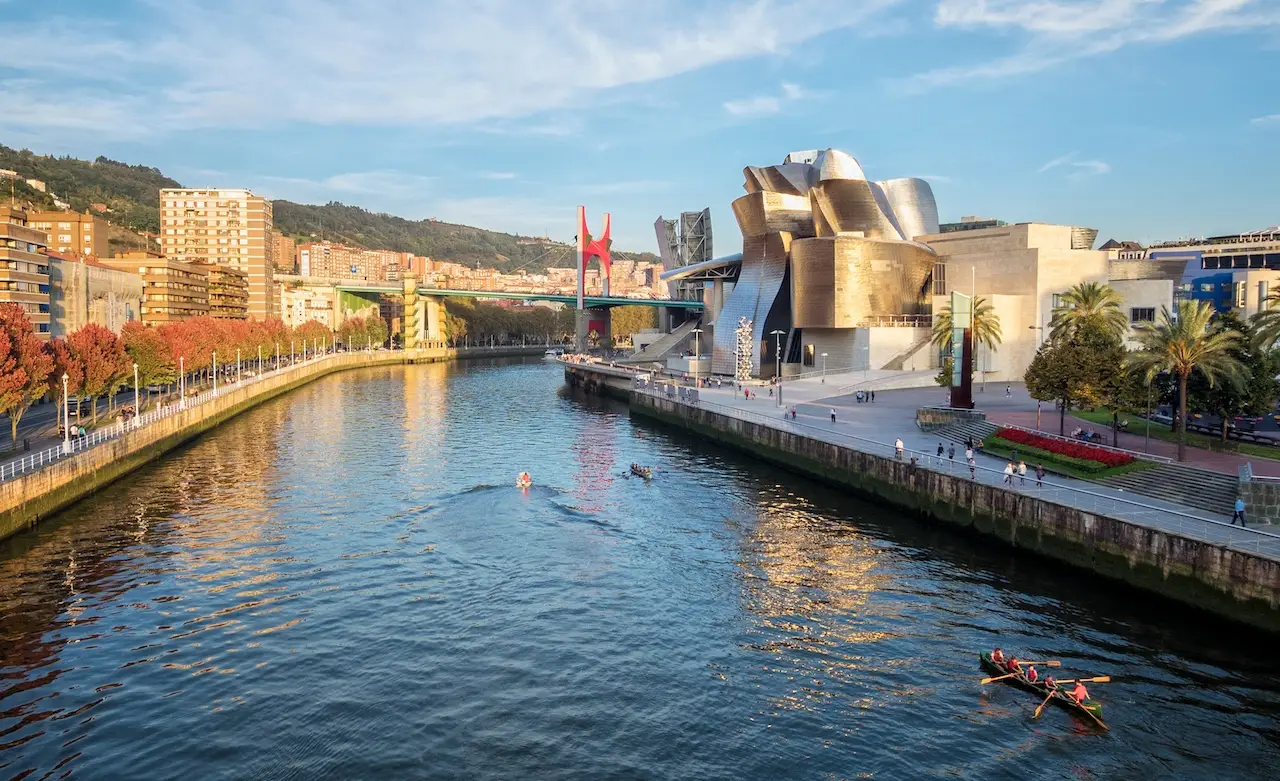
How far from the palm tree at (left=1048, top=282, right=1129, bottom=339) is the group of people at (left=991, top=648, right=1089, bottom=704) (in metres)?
29.3

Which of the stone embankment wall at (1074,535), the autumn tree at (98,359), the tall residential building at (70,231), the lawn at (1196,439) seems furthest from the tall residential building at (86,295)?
the lawn at (1196,439)

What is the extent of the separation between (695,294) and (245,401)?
8804 cm

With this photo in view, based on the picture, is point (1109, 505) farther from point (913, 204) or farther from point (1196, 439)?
point (913, 204)

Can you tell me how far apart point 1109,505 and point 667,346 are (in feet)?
322

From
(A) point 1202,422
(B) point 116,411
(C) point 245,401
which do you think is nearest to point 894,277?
(A) point 1202,422

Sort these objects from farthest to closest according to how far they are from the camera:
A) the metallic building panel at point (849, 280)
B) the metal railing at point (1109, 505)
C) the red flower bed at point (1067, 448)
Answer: the metallic building panel at point (849, 280) < the red flower bed at point (1067, 448) < the metal railing at point (1109, 505)

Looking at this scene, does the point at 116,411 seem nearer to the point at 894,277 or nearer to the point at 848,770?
the point at 848,770

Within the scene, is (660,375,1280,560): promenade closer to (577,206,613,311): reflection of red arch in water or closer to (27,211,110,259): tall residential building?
(577,206,613,311): reflection of red arch in water

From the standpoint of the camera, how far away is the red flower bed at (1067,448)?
31.1 m

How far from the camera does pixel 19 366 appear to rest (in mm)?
37031

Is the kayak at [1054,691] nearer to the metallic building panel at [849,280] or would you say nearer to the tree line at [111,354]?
the tree line at [111,354]

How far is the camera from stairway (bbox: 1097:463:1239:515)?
85.9 feet

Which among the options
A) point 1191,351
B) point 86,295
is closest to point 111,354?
point 86,295

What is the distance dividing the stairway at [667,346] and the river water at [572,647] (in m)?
79.8
